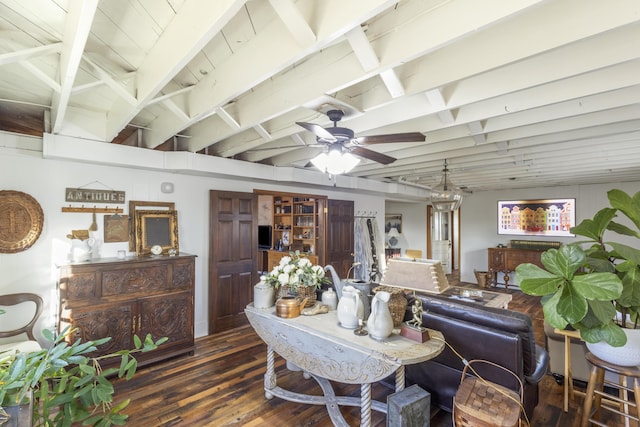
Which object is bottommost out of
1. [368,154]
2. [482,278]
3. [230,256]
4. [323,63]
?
[482,278]

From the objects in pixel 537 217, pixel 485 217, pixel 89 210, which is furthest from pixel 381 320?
pixel 485 217

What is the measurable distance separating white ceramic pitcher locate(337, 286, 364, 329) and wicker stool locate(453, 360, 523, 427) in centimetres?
69

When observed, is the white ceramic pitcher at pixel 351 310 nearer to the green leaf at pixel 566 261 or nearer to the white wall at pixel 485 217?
the green leaf at pixel 566 261

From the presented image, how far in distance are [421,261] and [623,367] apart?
129cm

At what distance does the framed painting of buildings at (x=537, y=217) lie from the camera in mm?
6598

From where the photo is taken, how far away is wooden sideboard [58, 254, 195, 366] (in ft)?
9.09

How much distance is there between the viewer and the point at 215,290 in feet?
13.2

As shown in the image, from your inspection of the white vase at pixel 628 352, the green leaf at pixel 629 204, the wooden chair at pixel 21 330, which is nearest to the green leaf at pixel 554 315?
Answer: the white vase at pixel 628 352

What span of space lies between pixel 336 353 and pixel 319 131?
1445 millimetres

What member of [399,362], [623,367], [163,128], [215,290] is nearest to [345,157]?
[399,362]

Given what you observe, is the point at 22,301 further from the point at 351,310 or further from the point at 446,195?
the point at 446,195

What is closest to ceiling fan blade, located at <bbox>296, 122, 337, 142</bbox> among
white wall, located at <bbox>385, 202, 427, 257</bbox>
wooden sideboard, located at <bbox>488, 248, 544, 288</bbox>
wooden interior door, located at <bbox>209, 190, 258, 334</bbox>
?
wooden interior door, located at <bbox>209, 190, 258, 334</bbox>

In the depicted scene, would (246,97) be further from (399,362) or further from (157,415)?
(157,415)

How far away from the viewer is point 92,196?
321 cm
